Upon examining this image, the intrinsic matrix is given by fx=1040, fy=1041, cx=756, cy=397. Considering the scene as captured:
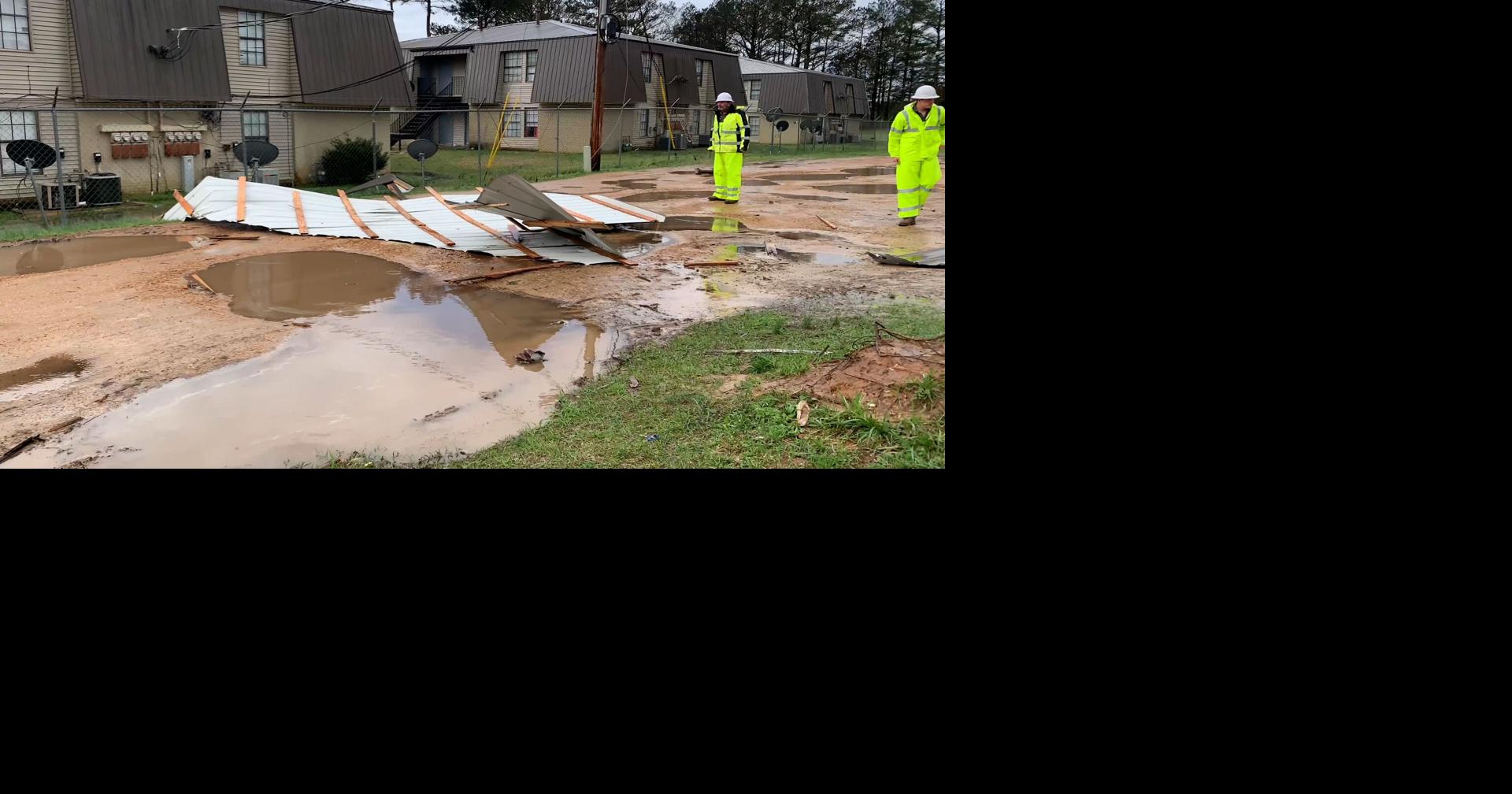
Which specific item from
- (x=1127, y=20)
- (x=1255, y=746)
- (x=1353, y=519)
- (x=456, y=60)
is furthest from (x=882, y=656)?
(x=456, y=60)

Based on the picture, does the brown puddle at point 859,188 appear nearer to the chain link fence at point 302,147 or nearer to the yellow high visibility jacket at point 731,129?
the chain link fence at point 302,147

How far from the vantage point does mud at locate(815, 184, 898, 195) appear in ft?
47.9

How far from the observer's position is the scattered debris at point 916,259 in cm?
892

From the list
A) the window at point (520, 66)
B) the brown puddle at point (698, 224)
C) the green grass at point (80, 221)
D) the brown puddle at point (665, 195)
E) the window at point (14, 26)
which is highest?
the window at point (14, 26)

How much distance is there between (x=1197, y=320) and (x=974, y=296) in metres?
0.59

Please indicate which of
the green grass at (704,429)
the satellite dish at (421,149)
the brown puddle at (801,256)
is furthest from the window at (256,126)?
the green grass at (704,429)

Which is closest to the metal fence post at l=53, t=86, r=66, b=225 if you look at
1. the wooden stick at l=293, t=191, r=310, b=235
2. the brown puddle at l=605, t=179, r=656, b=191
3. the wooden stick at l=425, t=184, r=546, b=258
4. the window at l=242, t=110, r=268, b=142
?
the wooden stick at l=293, t=191, r=310, b=235

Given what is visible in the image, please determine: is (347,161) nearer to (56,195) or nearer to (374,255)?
(56,195)

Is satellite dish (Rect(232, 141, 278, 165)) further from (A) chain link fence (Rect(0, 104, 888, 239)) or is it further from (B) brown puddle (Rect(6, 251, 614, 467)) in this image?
(B) brown puddle (Rect(6, 251, 614, 467))

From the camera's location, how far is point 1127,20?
8.57 feet

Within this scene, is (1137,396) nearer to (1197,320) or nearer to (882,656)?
(1197,320)

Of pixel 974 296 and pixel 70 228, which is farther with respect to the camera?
pixel 70 228

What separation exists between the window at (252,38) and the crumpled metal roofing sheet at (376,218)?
1.33 metres

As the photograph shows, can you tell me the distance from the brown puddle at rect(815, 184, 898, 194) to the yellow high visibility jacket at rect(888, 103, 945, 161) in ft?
13.6
